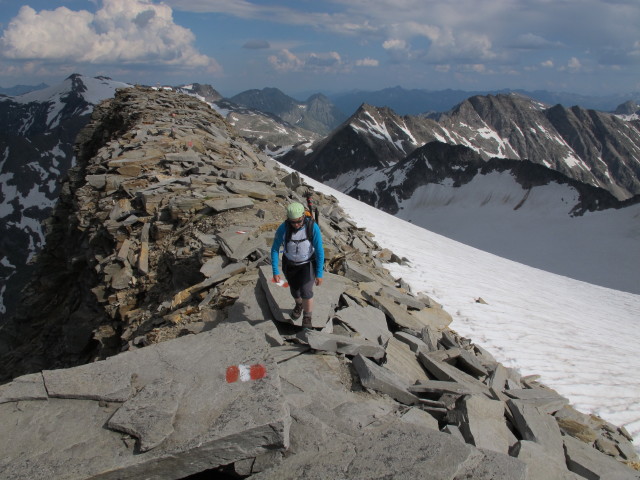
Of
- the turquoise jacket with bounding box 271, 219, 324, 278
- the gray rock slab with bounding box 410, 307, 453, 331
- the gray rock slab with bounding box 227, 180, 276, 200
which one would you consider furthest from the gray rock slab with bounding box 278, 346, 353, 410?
the gray rock slab with bounding box 227, 180, 276, 200

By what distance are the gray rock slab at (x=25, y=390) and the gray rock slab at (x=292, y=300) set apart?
359cm

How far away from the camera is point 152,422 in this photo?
4133 millimetres

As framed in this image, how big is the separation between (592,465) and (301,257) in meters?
5.05

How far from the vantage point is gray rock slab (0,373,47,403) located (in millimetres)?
4590

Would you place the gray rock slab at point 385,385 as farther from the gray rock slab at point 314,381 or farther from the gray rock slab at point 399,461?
the gray rock slab at point 399,461

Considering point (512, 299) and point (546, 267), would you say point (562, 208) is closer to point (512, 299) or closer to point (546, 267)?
point (546, 267)

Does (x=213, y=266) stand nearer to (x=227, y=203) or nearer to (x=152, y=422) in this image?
(x=227, y=203)

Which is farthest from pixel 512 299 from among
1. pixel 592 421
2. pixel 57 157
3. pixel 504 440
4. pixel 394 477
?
pixel 57 157

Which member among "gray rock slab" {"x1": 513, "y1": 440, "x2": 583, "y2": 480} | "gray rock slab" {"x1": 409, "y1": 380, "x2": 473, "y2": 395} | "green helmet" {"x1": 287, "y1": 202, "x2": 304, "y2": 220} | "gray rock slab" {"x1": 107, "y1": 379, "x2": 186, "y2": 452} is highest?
"green helmet" {"x1": 287, "y1": 202, "x2": 304, "y2": 220}

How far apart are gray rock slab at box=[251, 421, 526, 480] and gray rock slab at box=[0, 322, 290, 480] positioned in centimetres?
36

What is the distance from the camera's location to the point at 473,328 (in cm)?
1246

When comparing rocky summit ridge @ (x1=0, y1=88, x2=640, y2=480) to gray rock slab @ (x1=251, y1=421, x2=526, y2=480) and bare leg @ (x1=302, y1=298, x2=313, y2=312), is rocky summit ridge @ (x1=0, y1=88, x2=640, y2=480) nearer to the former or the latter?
gray rock slab @ (x1=251, y1=421, x2=526, y2=480)

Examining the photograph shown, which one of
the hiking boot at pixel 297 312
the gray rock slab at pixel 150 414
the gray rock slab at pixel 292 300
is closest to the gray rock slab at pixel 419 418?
the gray rock slab at pixel 292 300

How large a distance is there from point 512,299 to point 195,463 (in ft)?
49.3
